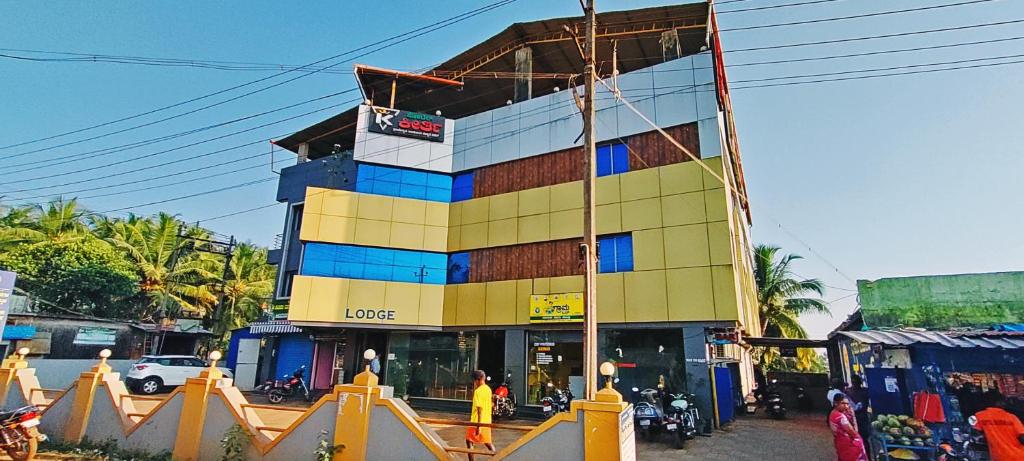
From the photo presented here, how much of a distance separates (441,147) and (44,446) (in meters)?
14.9

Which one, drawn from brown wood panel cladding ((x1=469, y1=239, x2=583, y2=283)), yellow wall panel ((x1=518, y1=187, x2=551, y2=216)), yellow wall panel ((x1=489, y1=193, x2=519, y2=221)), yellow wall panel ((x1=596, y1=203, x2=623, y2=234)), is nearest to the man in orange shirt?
yellow wall panel ((x1=596, y1=203, x2=623, y2=234))

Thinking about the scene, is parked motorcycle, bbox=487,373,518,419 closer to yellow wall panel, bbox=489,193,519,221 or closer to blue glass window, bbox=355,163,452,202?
yellow wall panel, bbox=489,193,519,221

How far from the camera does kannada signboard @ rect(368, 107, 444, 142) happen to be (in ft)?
65.1

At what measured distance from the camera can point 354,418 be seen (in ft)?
26.3

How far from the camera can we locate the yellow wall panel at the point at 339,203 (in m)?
18.5

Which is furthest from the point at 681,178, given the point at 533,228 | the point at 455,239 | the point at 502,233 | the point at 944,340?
the point at 455,239

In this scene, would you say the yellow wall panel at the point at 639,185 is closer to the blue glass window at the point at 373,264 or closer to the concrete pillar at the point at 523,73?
the concrete pillar at the point at 523,73

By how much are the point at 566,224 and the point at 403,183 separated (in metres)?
7.21

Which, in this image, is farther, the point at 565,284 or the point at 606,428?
the point at 565,284

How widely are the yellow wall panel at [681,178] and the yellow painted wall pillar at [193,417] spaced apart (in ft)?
43.4

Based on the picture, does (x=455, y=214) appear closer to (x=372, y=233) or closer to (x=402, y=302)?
(x=372, y=233)

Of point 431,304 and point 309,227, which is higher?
point 309,227

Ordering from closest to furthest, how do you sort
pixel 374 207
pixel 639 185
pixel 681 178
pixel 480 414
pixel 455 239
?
pixel 480 414, pixel 681 178, pixel 639 185, pixel 374 207, pixel 455 239

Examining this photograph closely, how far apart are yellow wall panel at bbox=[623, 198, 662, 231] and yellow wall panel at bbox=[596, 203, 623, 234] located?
211 millimetres
